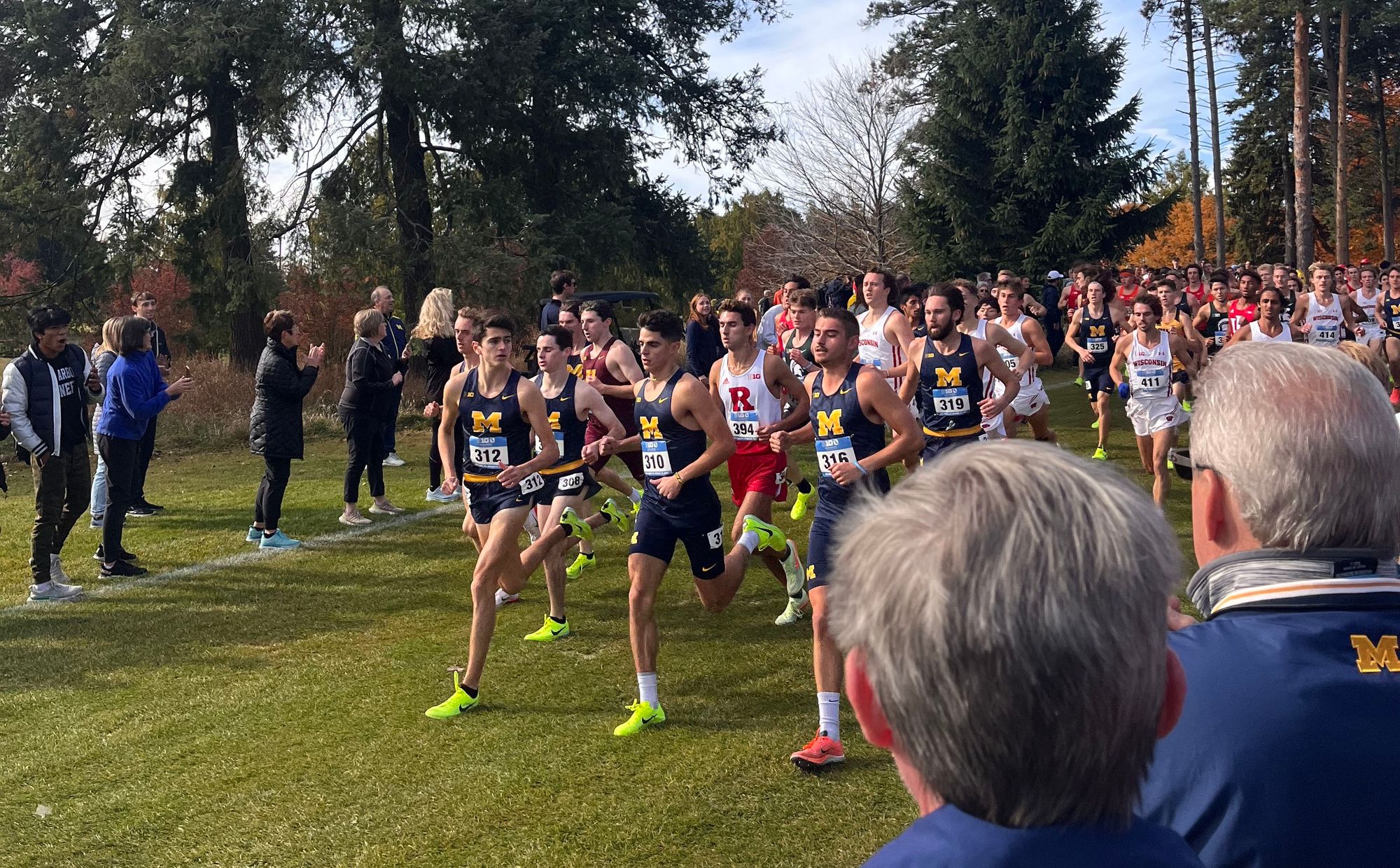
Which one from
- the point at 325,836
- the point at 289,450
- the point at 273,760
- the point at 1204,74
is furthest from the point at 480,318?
the point at 1204,74

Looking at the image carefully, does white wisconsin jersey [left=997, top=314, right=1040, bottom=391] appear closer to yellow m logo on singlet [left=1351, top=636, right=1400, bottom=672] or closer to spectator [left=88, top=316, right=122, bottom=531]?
spectator [left=88, top=316, right=122, bottom=531]

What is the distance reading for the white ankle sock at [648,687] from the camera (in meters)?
5.71

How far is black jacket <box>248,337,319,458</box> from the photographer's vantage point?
9945mm

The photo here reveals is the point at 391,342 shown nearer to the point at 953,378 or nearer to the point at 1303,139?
the point at 953,378

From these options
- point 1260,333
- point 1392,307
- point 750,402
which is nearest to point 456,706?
point 750,402

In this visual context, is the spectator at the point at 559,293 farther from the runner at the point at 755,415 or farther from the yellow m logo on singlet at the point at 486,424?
the yellow m logo on singlet at the point at 486,424

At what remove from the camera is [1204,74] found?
3403 centimetres

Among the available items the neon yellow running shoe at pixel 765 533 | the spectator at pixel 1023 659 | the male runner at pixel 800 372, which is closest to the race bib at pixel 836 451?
the neon yellow running shoe at pixel 765 533

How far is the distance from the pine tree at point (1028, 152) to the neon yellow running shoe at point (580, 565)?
23160 millimetres

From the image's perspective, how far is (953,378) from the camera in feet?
27.3

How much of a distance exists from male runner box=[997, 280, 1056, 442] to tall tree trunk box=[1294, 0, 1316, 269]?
18.1 meters

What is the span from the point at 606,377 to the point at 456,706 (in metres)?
4.64

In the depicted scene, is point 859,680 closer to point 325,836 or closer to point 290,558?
point 325,836

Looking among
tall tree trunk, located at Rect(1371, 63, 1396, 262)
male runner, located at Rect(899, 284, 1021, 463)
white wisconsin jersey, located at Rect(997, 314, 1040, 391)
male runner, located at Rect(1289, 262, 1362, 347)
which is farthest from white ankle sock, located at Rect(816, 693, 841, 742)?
tall tree trunk, located at Rect(1371, 63, 1396, 262)
